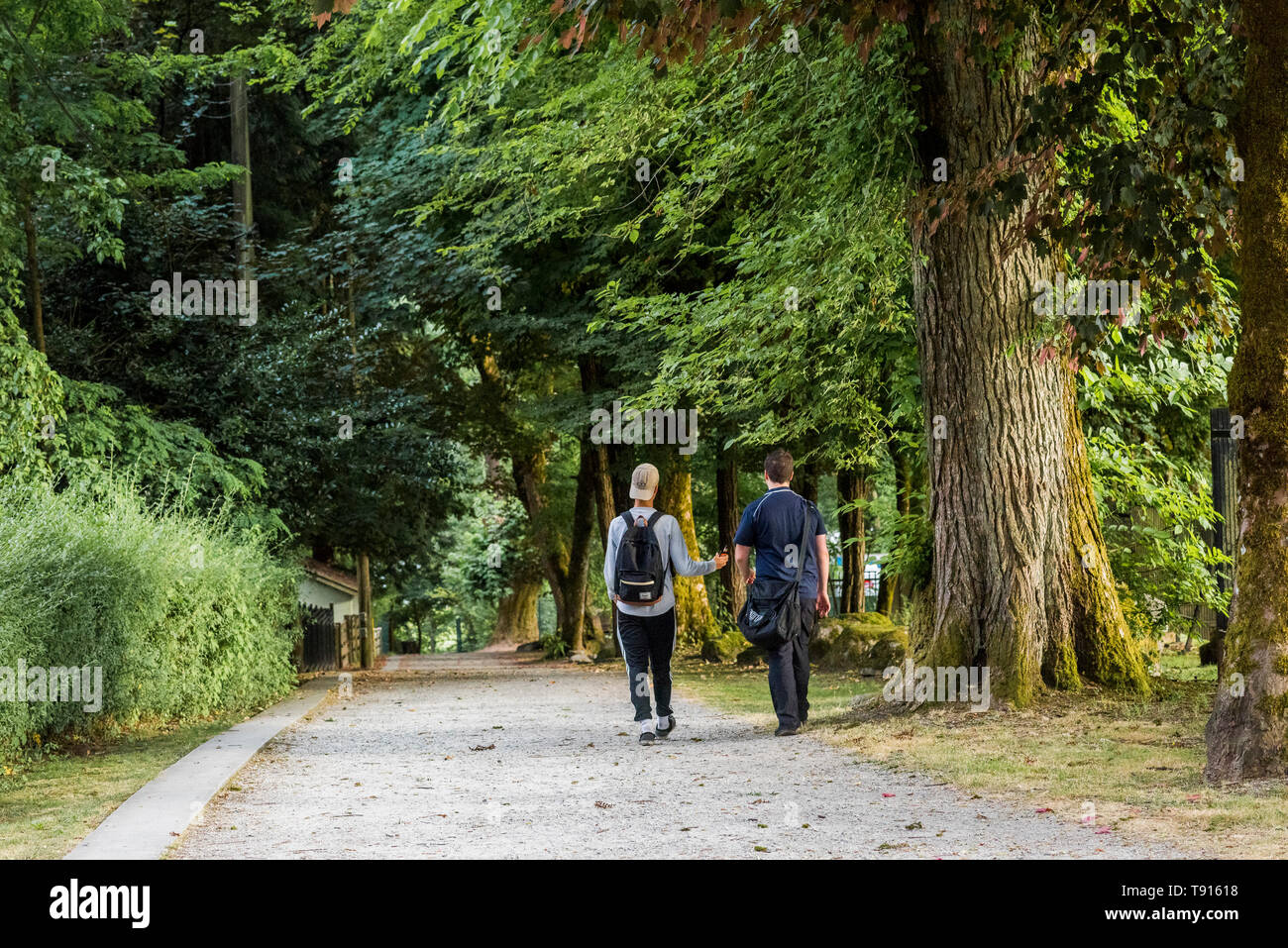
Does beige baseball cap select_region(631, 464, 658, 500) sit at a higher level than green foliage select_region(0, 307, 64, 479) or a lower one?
lower

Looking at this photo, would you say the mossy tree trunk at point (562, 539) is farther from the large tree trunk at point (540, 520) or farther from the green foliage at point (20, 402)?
the green foliage at point (20, 402)

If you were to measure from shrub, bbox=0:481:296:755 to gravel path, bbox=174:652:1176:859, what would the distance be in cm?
147

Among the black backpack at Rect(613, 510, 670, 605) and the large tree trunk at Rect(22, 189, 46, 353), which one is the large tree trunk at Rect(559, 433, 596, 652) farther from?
the black backpack at Rect(613, 510, 670, 605)

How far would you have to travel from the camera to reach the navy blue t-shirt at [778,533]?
1082cm

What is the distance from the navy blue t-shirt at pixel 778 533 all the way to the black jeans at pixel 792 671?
0.20 metres


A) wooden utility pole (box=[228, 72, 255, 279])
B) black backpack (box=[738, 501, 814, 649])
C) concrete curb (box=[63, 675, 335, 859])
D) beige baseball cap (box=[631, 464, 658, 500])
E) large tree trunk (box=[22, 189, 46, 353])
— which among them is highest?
wooden utility pole (box=[228, 72, 255, 279])

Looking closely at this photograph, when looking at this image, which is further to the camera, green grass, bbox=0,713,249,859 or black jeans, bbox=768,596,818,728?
black jeans, bbox=768,596,818,728

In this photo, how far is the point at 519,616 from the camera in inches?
2073

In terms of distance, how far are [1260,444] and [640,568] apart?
4675mm

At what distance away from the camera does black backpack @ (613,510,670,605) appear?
10.7 m

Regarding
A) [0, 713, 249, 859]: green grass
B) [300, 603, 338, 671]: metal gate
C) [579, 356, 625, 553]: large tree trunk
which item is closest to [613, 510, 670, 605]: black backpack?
[0, 713, 249, 859]: green grass

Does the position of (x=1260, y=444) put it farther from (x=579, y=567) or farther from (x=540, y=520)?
(x=540, y=520)

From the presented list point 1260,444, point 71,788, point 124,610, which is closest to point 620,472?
point 124,610

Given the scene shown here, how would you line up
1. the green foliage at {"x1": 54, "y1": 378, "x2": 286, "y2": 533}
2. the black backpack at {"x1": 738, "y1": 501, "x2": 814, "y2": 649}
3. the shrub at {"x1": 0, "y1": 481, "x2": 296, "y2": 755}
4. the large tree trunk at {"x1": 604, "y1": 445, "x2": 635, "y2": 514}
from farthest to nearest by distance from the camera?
the large tree trunk at {"x1": 604, "y1": 445, "x2": 635, "y2": 514}, the green foliage at {"x1": 54, "y1": 378, "x2": 286, "y2": 533}, the black backpack at {"x1": 738, "y1": 501, "x2": 814, "y2": 649}, the shrub at {"x1": 0, "y1": 481, "x2": 296, "y2": 755}
